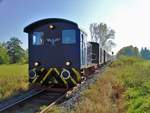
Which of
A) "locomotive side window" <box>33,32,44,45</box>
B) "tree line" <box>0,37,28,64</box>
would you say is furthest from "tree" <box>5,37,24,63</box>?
"locomotive side window" <box>33,32,44,45</box>

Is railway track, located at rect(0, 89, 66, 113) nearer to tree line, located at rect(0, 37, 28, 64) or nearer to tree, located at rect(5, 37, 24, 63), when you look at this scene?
tree line, located at rect(0, 37, 28, 64)

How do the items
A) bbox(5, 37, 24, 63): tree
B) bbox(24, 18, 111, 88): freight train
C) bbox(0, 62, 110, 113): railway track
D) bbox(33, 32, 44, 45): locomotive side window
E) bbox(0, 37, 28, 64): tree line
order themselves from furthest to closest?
bbox(5, 37, 24, 63): tree
bbox(0, 37, 28, 64): tree line
bbox(33, 32, 44, 45): locomotive side window
bbox(24, 18, 111, 88): freight train
bbox(0, 62, 110, 113): railway track

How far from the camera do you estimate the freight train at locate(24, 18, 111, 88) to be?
13750mm

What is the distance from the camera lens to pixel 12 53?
287ft

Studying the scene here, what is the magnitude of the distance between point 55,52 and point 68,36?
3.10 feet

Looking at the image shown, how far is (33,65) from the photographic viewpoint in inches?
557

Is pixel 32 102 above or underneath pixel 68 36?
underneath

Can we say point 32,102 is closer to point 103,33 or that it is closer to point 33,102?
point 33,102

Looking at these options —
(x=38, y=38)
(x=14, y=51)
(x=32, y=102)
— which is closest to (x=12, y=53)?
(x=14, y=51)

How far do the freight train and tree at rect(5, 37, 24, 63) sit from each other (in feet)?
215

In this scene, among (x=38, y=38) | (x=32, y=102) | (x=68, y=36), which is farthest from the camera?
(x=38, y=38)

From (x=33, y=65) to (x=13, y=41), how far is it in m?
80.0

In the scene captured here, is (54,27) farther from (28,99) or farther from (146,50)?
(146,50)

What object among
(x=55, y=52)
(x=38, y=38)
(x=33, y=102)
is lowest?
(x=33, y=102)
